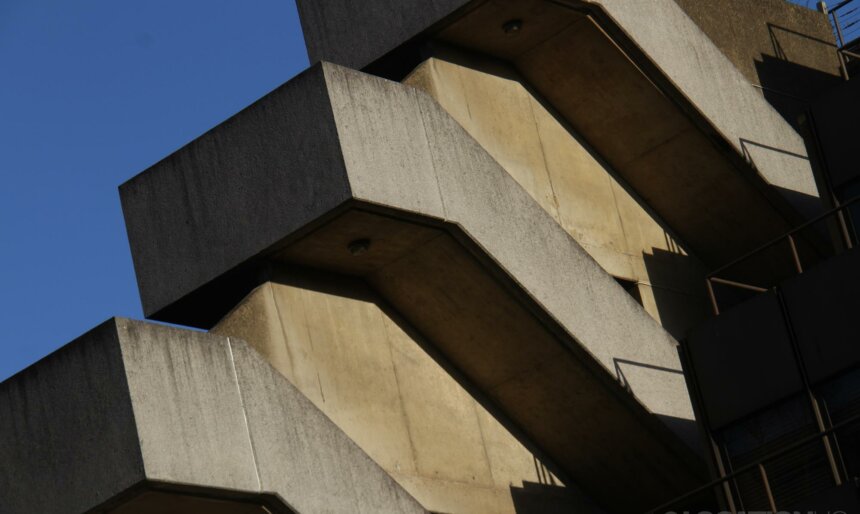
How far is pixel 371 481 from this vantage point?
22.5m

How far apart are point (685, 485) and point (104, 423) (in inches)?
351

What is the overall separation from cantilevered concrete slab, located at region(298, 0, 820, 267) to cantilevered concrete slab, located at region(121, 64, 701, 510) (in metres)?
2.88

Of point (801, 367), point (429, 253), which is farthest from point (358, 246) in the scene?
point (801, 367)

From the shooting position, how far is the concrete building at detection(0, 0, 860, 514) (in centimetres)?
2097

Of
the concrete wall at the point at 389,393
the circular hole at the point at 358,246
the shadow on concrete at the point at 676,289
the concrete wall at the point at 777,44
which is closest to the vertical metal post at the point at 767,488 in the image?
the concrete wall at the point at 389,393

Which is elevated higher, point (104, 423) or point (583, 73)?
point (583, 73)

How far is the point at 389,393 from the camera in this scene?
2473 cm

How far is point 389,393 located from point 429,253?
2.02 metres

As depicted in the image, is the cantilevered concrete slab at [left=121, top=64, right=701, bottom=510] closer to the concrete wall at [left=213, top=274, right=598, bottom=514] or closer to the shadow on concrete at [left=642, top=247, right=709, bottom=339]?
the concrete wall at [left=213, top=274, right=598, bottom=514]

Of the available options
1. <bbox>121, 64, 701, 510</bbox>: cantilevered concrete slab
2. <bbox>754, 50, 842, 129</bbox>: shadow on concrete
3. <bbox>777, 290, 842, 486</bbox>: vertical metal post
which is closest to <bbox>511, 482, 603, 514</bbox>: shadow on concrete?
<bbox>121, 64, 701, 510</bbox>: cantilevered concrete slab

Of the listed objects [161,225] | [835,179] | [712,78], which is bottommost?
[835,179]

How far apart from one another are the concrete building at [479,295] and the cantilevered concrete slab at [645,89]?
46 millimetres

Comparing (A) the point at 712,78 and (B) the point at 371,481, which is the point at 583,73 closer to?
(A) the point at 712,78

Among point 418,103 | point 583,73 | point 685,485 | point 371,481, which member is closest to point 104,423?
point 371,481
